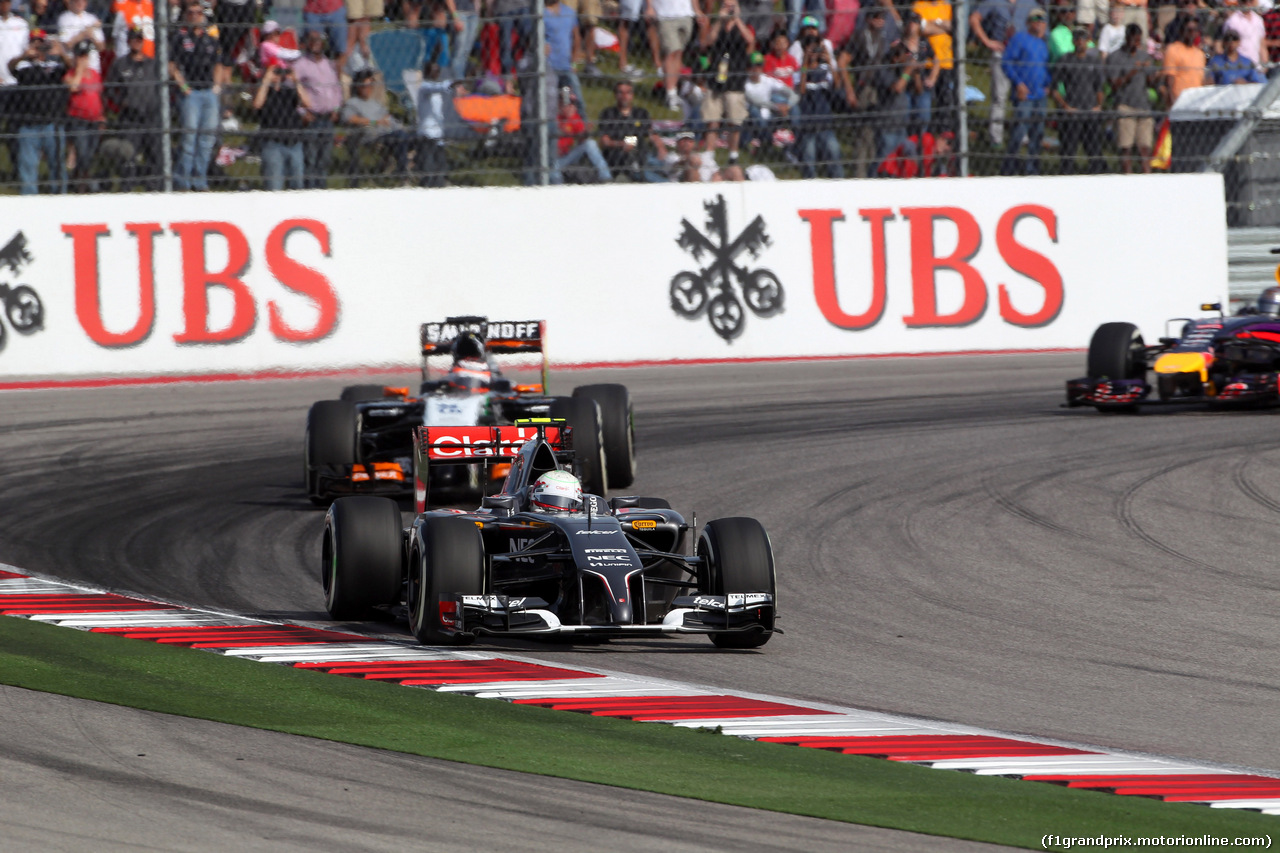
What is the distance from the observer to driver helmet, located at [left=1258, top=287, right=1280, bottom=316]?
16875 mm

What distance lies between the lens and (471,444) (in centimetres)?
1154

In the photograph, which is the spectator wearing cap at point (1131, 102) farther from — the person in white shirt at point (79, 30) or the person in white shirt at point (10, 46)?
the person in white shirt at point (10, 46)

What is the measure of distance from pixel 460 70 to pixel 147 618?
11.5 metres

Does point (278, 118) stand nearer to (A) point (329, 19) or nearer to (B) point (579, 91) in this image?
(A) point (329, 19)

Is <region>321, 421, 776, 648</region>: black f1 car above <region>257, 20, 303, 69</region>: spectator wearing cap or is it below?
below

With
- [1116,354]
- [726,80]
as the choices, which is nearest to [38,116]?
[726,80]

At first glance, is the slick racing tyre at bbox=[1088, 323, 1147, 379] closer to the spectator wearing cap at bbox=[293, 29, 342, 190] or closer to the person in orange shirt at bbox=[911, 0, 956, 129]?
the person in orange shirt at bbox=[911, 0, 956, 129]

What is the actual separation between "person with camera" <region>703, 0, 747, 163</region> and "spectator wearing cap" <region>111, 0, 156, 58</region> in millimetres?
6009

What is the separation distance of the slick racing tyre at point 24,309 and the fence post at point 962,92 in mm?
10138

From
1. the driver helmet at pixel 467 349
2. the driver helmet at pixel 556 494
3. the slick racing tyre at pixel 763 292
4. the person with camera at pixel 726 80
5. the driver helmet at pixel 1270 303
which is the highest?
the person with camera at pixel 726 80

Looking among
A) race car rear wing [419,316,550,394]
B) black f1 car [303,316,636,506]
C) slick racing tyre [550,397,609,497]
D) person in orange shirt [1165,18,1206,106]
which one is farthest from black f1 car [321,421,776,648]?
person in orange shirt [1165,18,1206,106]

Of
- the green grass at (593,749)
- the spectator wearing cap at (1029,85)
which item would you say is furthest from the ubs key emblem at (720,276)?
the green grass at (593,749)

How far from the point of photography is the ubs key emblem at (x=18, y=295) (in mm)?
18844

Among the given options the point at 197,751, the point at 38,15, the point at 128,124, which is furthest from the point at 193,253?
the point at 197,751
